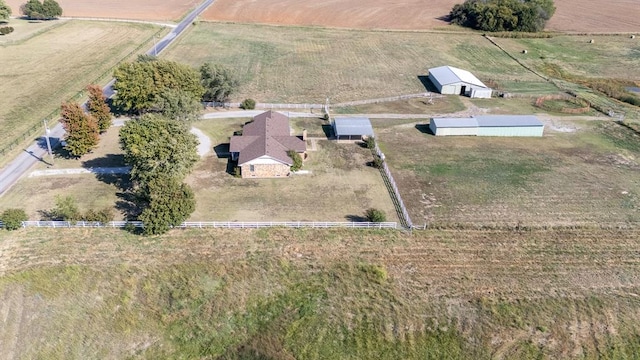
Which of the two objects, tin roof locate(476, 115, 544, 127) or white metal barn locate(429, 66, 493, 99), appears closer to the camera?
tin roof locate(476, 115, 544, 127)

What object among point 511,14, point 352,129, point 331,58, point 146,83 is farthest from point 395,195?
point 511,14

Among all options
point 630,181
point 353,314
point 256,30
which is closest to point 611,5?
point 256,30

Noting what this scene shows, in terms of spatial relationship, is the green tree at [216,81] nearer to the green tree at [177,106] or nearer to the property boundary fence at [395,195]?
the green tree at [177,106]

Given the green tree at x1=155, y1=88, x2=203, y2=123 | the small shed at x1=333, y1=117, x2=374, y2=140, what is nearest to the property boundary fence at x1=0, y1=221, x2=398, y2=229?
the green tree at x1=155, y1=88, x2=203, y2=123

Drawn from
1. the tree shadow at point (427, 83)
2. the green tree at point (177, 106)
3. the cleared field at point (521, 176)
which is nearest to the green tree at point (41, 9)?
the green tree at point (177, 106)

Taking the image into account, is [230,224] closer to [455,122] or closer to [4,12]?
[455,122]

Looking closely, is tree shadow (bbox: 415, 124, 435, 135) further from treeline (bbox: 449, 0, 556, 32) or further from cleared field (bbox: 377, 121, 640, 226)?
treeline (bbox: 449, 0, 556, 32)
